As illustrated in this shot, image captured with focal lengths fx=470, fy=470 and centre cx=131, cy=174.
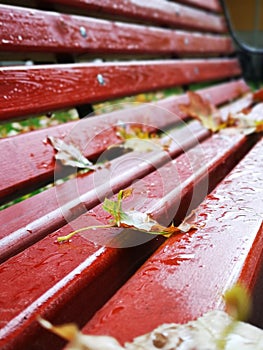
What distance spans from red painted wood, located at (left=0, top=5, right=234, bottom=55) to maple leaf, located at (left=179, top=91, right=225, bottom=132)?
32 centimetres

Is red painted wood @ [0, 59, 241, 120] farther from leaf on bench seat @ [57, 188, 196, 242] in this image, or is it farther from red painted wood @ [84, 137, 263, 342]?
red painted wood @ [84, 137, 263, 342]

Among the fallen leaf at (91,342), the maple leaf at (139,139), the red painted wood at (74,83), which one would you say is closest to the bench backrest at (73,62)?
the red painted wood at (74,83)

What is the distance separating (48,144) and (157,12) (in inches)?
54.0

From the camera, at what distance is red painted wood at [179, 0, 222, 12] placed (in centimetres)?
292

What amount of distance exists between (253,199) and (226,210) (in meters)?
0.08

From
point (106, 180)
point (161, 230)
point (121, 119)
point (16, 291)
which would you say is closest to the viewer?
point (16, 291)

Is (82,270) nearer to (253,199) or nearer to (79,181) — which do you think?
(253,199)

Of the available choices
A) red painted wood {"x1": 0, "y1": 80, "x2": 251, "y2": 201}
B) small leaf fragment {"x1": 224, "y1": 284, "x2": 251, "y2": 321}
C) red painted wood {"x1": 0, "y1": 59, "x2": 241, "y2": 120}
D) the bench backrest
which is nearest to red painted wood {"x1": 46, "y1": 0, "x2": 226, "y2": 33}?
the bench backrest

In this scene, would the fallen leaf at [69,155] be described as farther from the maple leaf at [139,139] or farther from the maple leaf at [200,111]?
the maple leaf at [200,111]

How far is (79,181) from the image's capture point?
120 cm

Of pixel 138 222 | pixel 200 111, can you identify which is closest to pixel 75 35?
pixel 200 111

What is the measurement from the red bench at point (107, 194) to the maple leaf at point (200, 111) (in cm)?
5

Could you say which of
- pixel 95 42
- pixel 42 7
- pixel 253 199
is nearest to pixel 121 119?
pixel 95 42

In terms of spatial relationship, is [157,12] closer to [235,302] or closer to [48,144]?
[48,144]
